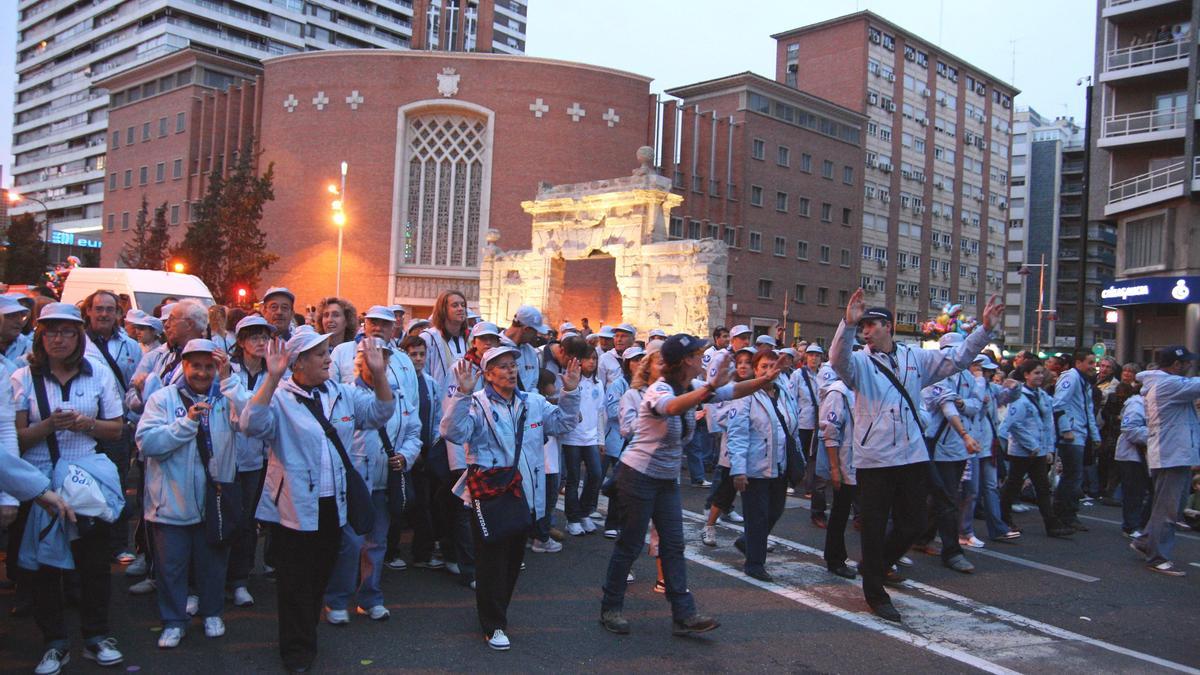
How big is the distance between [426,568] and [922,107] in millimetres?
63554

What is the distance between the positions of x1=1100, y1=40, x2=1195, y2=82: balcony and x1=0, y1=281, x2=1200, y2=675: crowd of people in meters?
27.0

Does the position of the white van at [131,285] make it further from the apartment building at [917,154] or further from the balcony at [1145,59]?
the apartment building at [917,154]

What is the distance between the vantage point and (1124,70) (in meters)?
31.9

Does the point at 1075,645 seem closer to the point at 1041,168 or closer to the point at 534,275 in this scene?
the point at 534,275

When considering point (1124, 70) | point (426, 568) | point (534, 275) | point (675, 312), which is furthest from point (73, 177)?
point (426, 568)

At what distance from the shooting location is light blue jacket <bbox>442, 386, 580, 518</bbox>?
217 inches

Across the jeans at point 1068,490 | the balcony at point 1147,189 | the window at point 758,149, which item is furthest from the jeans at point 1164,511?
the window at point 758,149

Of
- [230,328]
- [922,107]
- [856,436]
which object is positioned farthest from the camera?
[922,107]

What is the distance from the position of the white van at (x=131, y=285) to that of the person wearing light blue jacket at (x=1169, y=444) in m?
15.9

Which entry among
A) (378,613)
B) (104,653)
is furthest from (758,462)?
(104,653)

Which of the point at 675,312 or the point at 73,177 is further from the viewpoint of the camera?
the point at 73,177

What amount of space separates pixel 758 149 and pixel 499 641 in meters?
46.3

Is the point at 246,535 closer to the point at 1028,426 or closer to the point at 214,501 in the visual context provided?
the point at 214,501

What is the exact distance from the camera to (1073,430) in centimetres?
1091
